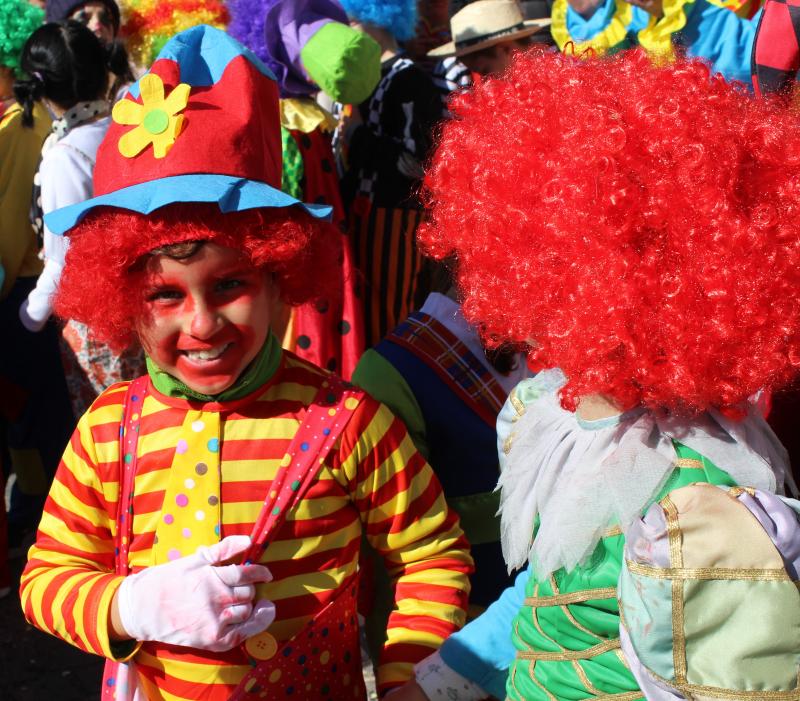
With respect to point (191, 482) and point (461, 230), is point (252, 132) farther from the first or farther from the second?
point (191, 482)

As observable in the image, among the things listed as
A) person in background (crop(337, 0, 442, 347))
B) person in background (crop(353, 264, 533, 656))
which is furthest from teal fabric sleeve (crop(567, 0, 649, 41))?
person in background (crop(353, 264, 533, 656))

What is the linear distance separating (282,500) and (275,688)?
1.05 feet

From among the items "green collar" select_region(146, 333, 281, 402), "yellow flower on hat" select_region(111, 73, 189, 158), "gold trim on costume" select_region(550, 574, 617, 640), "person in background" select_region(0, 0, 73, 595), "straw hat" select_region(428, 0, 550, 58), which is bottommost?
"person in background" select_region(0, 0, 73, 595)

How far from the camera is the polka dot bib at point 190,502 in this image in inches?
69.2

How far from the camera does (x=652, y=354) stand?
1351 millimetres

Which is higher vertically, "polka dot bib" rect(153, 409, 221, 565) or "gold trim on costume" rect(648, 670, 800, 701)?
"gold trim on costume" rect(648, 670, 800, 701)

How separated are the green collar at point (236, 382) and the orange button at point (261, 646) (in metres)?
0.44

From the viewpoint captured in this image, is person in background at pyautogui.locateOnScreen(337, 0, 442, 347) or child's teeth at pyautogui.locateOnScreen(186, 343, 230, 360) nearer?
child's teeth at pyautogui.locateOnScreen(186, 343, 230, 360)

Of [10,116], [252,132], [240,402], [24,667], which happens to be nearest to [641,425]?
[240,402]

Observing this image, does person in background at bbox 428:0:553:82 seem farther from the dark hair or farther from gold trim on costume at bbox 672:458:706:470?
gold trim on costume at bbox 672:458:706:470

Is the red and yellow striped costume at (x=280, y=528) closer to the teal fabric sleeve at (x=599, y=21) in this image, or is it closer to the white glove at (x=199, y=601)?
the white glove at (x=199, y=601)

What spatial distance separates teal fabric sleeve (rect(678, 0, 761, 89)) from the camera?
333 cm

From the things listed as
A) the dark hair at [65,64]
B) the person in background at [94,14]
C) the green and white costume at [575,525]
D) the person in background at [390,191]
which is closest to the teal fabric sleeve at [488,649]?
the green and white costume at [575,525]

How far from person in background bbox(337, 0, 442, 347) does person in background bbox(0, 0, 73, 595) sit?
136cm
